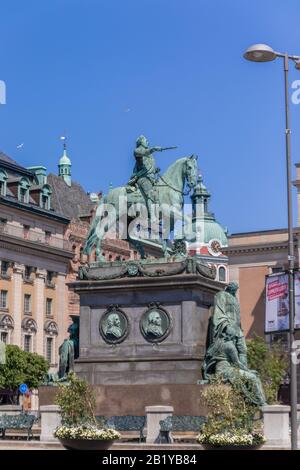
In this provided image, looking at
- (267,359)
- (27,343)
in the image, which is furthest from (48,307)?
(267,359)

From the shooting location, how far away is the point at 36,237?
95.2m

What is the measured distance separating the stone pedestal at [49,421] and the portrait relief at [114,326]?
425 centimetres

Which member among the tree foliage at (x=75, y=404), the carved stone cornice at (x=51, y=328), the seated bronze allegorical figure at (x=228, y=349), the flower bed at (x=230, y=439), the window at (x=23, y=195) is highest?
the window at (x=23, y=195)

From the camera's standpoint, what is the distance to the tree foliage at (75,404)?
2664 centimetres

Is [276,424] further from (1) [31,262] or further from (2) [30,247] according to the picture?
(1) [31,262]

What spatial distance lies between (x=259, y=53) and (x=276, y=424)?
32.9 ft

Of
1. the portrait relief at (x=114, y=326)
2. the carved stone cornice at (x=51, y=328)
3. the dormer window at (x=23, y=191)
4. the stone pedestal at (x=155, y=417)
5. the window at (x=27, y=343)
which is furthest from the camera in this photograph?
the carved stone cornice at (x=51, y=328)

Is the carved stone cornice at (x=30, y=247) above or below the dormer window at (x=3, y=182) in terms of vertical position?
below

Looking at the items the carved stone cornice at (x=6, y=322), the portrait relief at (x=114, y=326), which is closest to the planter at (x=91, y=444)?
the portrait relief at (x=114, y=326)

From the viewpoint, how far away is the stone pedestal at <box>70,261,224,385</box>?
3156cm

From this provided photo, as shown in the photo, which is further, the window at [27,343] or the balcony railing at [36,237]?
the window at [27,343]

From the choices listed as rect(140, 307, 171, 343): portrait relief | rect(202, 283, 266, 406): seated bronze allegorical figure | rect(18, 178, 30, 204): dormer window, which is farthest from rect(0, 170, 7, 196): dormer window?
rect(202, 283, 266, 406): seated bronze allegorical figure

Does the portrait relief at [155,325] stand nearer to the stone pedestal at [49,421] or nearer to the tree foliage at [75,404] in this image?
the stone pedestal at [49,421]
